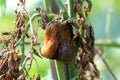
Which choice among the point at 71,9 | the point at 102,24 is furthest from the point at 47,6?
the point at 102,24

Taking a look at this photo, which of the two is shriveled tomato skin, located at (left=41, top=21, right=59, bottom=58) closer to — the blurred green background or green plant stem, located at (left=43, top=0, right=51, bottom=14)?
green plant stem, located at (left=43, top=0, right=51, bottom=14)

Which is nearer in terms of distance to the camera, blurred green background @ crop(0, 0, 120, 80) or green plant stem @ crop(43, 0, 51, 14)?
green plant stem @ crop(43, 0, 51, 14)

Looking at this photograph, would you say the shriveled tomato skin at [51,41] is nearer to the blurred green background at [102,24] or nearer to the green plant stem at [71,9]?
the green plant stem at [71,9]

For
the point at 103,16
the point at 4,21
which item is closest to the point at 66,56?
the point at 4,21

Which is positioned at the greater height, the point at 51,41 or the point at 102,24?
the point at 51,41

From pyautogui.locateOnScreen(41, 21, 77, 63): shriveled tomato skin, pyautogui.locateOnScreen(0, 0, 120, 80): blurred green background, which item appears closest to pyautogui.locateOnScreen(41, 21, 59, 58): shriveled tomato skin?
pyautogui.locateOnScreen(41, 21, 77, 63): shriveled tomato skin

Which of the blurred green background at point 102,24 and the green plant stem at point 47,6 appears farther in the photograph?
the blurred green background at point 102,24

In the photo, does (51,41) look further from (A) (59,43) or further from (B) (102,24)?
(B) (102,24)

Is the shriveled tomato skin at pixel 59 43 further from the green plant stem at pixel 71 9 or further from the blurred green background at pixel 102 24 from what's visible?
the blurred green background at pixel 102 24

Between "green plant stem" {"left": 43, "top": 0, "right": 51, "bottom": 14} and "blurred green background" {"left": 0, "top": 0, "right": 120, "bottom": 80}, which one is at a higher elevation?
"green plant stem" {"left": 43, "top": 0, "right": 51, "bottom": 14}

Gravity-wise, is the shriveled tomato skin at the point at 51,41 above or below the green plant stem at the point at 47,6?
below

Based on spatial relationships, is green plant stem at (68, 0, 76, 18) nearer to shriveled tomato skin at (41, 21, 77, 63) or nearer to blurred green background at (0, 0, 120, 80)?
shriveled tomato skin at (41, 21, 77, 63)

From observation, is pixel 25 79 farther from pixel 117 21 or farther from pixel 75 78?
pixel 117 21

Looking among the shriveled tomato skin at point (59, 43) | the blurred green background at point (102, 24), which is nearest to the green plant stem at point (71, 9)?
the shriveled tomato skin at point (59, 43)
